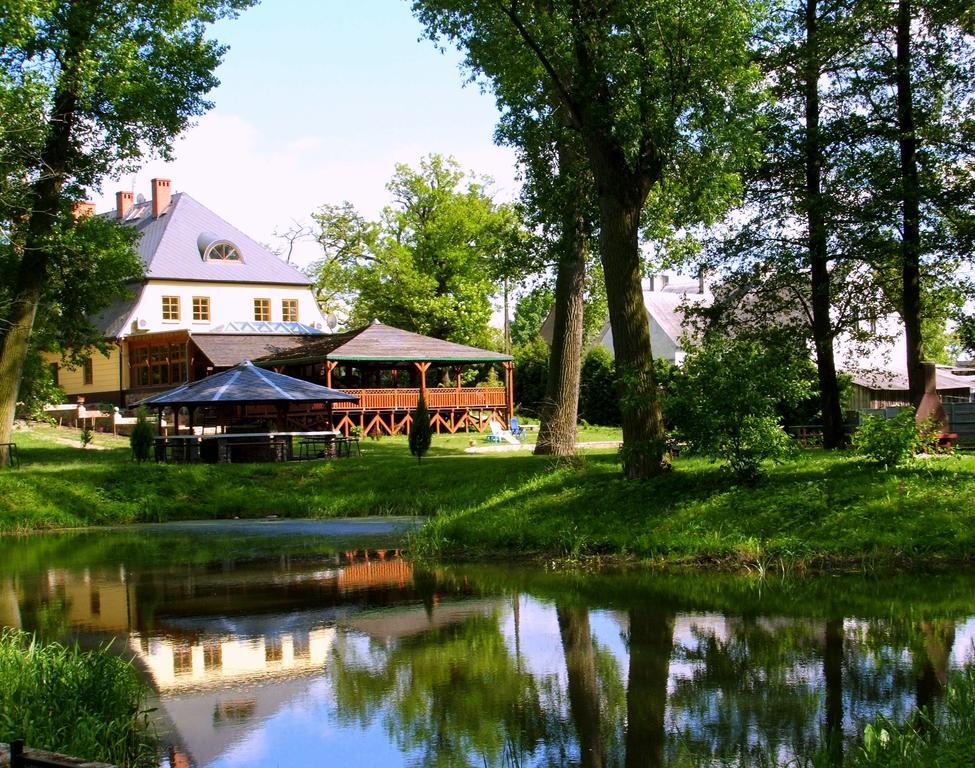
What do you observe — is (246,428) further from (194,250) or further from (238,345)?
(194,250)

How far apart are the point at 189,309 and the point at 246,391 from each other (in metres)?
22.7

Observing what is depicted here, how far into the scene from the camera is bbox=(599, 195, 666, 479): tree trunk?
57.8 ft

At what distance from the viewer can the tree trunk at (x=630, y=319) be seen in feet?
57.8

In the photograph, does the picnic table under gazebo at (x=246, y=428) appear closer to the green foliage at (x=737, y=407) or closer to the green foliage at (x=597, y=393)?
the green foliage at (x=737, y=407)

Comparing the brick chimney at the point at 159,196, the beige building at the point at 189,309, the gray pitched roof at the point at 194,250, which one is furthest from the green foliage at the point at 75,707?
the brick chimney at the point at 159,196

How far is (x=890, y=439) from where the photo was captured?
16.2 meters

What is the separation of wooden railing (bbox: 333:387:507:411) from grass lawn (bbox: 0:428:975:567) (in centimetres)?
1462

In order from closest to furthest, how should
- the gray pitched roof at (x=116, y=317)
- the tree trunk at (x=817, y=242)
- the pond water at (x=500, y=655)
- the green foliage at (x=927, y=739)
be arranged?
the green foliage at (x=927, y=739)
the pond water at (x=500, y=655)
the tree trunk at (x=817, y=242)
the gray pitched roof at (x=116, y=317)

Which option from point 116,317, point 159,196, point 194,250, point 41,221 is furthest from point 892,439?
point 159,196

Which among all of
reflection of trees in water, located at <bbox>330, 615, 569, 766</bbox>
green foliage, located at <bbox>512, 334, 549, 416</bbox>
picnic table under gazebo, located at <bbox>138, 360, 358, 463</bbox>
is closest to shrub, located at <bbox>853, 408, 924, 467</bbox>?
reflection of trees in water, located at <bbox>330, 615, 569, 766</bbox>

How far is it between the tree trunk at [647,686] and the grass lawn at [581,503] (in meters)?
3.67

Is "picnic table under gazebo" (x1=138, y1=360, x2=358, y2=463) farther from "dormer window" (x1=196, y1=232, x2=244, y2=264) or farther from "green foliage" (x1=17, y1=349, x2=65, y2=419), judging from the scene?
"dormer window" (x1=196, y1=232, x2=244, y2=264)

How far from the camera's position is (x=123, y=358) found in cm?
4903

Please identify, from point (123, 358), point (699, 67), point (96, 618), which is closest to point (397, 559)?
point (96, 618)
